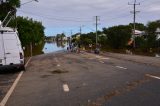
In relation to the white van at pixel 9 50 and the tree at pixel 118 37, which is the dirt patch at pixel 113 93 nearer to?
the white van at pixel 9 50

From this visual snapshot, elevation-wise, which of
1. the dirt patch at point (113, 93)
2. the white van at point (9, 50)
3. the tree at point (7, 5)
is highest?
the tree at point (7, 5)

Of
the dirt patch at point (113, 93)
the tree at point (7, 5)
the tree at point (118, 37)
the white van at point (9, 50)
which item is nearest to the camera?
the dirt patch at point (113, 93)

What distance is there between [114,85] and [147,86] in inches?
52.4

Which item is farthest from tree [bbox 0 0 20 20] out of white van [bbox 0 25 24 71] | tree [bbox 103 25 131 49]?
white van [bbox 0 25 24 71]

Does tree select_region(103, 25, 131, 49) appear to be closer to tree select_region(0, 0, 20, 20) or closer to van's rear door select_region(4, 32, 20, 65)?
tree select_region(0, 0, 20, 20)

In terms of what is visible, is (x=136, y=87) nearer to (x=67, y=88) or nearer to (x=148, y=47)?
(x=67, y=88)

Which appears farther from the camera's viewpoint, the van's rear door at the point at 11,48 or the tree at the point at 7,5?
the tree at the point at 7,5

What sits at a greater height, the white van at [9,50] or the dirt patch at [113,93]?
the white van at [9,50]

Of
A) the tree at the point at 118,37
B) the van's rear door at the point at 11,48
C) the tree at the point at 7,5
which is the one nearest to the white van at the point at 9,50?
the van's rear door at the point at 11,48

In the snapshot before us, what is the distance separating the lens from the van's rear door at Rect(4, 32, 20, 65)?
2528 cm

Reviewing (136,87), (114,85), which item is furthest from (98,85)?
(136,87)

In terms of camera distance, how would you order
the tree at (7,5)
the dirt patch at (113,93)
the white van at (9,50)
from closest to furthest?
the dirt patch at (113,93), the white van at (9,50), the tree at (7,5)

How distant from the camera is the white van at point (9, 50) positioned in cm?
2522

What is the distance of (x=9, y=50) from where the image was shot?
2533 cm
